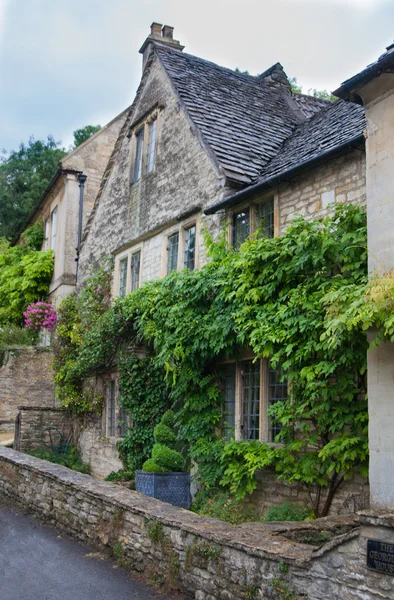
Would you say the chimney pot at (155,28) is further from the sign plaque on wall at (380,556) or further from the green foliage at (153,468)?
the sign plaque on wall at (380,556)

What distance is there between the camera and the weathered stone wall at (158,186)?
41.8ft

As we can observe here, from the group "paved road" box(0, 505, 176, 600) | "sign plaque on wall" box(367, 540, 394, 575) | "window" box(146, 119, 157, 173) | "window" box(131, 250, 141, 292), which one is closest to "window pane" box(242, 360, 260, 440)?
"paved road" box(0, 505, 176, 600)

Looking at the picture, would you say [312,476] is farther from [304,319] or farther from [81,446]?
[81,446]

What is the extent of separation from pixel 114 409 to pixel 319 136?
8.00 m

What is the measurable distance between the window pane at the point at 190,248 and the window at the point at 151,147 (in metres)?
2.64

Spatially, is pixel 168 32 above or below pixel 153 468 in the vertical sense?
above

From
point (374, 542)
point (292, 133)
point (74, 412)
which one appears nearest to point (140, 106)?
point (292, 133)

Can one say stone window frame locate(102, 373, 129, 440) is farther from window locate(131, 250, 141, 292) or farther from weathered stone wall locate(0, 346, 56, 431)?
weathered stone wall locate(0, 346, 56, 431)

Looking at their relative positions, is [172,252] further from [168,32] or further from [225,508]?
[168,32]

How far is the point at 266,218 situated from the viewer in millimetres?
10953

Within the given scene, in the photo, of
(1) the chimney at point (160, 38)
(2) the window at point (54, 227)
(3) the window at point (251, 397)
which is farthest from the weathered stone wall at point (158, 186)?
(2) the window at point (54, 227)

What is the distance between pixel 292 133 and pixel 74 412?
30.6 ft

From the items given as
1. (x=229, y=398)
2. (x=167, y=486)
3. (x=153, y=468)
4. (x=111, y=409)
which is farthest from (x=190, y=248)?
(x=111, y=409)

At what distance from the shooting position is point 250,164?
40.2 feet
